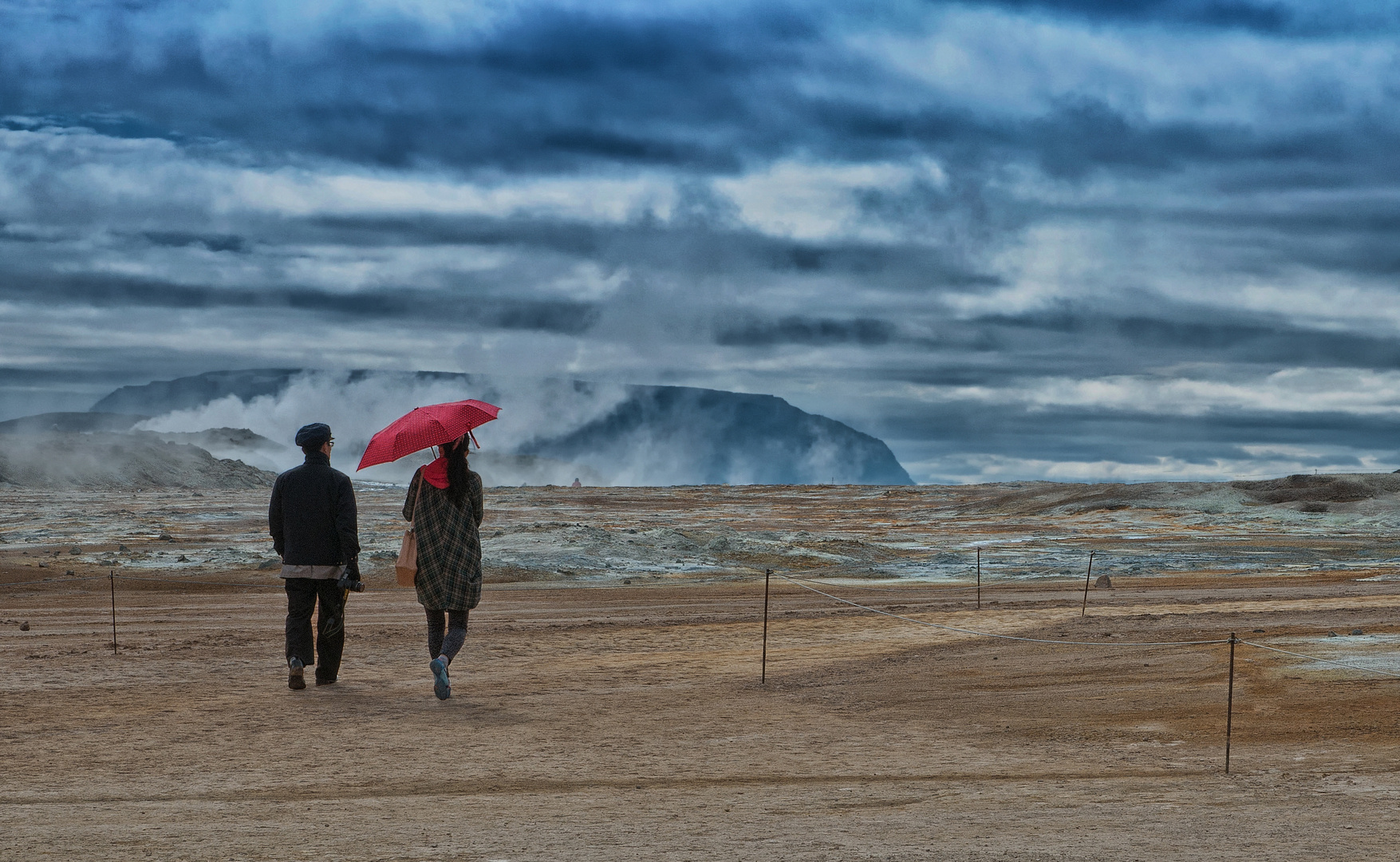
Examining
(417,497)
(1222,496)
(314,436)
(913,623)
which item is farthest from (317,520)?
(1222,496)

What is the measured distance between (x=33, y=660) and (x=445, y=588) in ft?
21.5

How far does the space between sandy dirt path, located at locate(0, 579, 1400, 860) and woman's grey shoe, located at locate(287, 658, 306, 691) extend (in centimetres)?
9

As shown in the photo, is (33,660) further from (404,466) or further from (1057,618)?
(404,466)

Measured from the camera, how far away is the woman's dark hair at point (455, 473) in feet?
36.8

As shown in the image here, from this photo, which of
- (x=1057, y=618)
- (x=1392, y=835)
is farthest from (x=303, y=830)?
(x=1057, y=618)

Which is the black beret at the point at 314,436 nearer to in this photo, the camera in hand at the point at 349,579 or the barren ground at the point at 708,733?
the camera in hand at the point at 349,579

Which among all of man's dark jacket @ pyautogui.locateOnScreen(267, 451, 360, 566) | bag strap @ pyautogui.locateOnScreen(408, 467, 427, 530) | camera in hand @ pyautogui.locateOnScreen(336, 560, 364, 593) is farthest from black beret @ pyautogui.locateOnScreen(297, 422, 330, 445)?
camera in hand @ pyautogui.locateOnScreen(336, 560, 364, 593)

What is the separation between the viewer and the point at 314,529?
11.5m

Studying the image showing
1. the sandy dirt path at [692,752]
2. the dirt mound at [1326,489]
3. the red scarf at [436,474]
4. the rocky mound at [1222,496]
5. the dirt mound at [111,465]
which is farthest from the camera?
the dirt mound at [111,465]

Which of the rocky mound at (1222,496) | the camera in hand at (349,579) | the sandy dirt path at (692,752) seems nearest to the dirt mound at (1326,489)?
the rocky mound at (1222,496)

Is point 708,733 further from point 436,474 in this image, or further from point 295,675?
point 295,675

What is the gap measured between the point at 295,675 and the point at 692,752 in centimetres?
416

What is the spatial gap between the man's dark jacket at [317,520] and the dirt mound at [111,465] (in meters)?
110

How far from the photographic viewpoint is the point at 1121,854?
23.8ft
